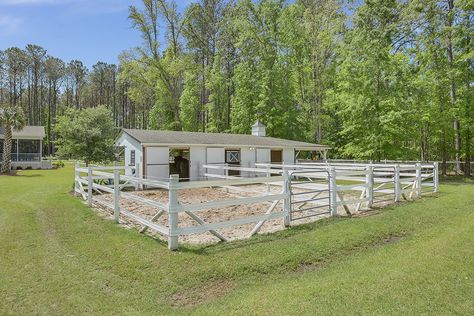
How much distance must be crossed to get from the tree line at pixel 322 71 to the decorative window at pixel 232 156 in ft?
29.3

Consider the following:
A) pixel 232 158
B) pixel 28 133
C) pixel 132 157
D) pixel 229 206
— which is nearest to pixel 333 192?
pixel 229 206

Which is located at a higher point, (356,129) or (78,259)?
(356,129)

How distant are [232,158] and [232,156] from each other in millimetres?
133

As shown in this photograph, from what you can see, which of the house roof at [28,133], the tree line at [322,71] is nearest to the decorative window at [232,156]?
the tree line at [322,71]

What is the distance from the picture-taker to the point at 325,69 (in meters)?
31.6

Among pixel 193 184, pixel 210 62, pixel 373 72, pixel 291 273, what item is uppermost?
pixel 210 62

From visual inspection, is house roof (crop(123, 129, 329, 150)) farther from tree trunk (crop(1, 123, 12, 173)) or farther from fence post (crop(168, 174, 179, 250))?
tree trunk (crop(1, 123, 12, 173))

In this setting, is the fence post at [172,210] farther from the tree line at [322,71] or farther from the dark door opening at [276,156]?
the tree line at [322,71]

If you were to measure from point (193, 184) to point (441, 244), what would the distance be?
5.10 metres

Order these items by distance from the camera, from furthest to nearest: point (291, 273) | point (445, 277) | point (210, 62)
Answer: point (210, 62) → point (291, 273) → point (445, 277)

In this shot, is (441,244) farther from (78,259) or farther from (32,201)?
(32,201)

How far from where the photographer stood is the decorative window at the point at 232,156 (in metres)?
20.6

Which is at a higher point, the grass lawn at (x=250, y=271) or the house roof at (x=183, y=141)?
the house roof at (x=183, y=141)

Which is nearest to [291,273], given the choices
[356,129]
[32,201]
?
[32,201]
